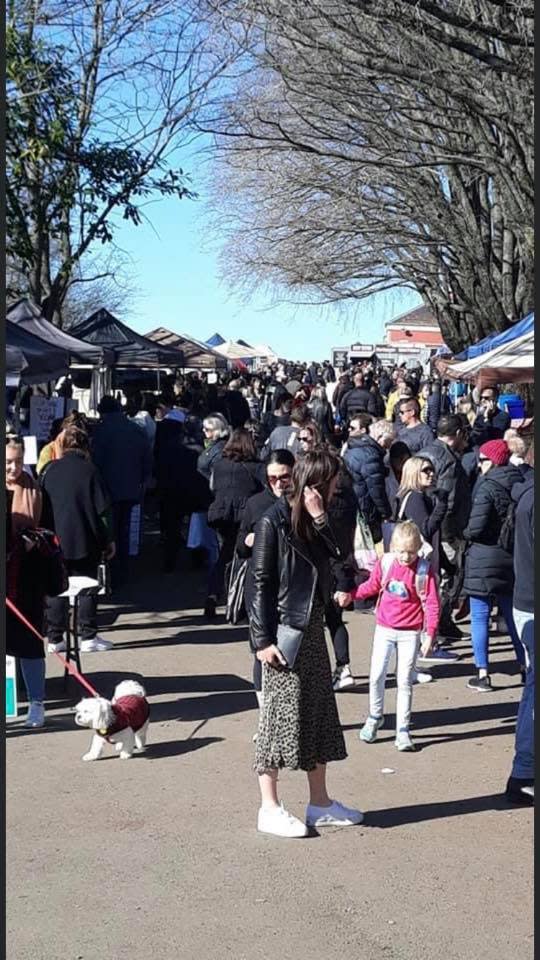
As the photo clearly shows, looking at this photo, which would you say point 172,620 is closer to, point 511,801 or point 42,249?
point 511,801

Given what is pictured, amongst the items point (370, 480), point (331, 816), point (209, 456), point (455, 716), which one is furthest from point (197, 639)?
point (331, 816)

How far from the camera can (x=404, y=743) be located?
7.25 meters

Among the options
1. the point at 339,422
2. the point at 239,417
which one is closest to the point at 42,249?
the point at 239,417

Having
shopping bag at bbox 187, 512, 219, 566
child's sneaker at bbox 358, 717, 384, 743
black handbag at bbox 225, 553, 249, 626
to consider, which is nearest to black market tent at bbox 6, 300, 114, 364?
shopping bag at bbox 187, 512, 219, 566

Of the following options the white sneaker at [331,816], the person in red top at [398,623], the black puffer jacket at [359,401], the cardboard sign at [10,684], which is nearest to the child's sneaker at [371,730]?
the person in red top at [398,623]

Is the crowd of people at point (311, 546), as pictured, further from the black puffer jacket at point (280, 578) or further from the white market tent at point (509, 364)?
the white market tent at point (509, 364)

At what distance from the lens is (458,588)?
10.8 meters

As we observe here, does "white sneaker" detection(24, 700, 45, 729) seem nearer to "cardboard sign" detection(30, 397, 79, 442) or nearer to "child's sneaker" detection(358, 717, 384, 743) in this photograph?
"child's sneaker" detection(358, 717, 384, 743)

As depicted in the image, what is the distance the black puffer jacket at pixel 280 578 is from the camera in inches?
228

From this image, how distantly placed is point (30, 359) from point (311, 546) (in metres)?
6.00

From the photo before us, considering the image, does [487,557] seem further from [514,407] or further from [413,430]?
[514,407]

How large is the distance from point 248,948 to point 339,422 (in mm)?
20318

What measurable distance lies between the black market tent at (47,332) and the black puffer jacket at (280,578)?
7895mm

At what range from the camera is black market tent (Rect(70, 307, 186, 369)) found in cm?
1923
